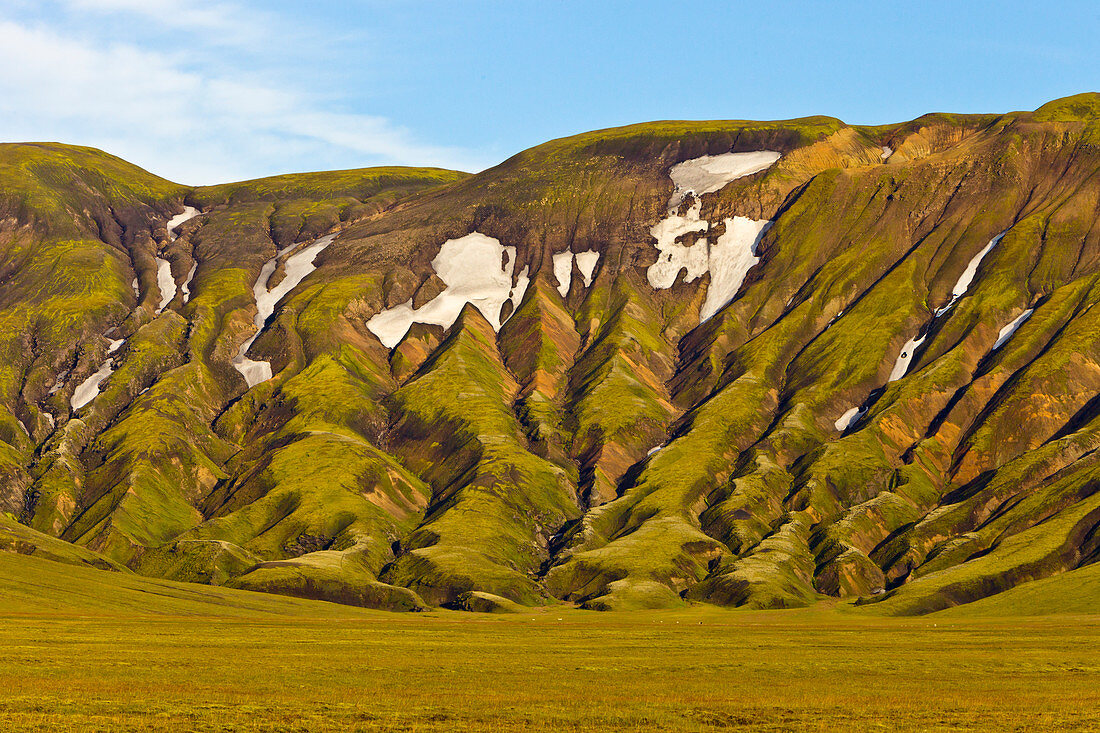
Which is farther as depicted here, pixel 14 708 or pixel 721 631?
pixel 721 631

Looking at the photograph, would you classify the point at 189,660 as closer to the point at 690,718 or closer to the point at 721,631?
the point at 690,718

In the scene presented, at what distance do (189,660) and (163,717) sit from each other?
33.3 metres

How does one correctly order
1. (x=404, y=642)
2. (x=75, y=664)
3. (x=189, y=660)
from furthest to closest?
(x=404, y=642) < (x=189, y=660) < (x=75, y=664)

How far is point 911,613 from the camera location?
7776 inches

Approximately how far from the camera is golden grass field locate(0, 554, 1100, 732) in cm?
6250

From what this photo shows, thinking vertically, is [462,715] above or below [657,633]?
above

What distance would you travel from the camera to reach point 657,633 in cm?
14738

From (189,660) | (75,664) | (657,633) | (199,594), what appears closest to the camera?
(75,664)

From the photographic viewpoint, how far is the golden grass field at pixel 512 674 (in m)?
62.5

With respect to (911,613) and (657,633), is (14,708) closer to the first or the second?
(657,633)

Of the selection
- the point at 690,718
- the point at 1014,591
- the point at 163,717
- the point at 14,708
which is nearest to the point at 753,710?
the point at 690,718

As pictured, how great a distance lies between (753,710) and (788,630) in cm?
8887

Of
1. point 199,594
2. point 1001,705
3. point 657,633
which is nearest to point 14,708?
point 1001,705

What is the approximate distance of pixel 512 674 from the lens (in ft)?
293
